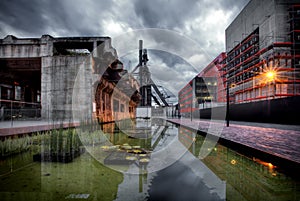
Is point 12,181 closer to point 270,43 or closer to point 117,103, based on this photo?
point 117,103

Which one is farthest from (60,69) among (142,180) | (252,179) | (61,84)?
(252,179)

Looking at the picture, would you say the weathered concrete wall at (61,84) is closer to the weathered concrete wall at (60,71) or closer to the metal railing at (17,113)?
the weathered concrete wall at (60,71)

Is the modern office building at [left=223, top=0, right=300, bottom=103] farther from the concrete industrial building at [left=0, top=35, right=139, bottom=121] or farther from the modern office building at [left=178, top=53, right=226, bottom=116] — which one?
the concrete industrial building at [left=0, top=35, right=139, bottom=121]

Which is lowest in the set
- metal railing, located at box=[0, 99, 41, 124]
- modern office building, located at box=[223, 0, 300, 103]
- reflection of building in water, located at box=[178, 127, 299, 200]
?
reflection of building in water, located at box=[178, 127, 299, 200]

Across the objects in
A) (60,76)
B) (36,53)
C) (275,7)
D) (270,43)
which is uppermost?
(275,7)

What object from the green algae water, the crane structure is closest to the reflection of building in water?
the green algae water

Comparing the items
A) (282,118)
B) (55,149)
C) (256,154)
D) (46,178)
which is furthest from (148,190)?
(282,118)

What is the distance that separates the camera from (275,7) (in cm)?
2919

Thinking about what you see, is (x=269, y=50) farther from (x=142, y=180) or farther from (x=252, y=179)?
(x=142, y=180)

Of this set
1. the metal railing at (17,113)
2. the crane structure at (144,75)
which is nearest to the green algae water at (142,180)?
the metal railing at (17,113)

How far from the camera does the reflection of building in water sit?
262 cm

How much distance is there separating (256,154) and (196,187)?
9.06ft

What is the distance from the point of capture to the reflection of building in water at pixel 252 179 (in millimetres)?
2617

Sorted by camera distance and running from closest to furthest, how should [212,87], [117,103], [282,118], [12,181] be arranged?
[12,181] → [282,118] → [117,103] → [212,87]
